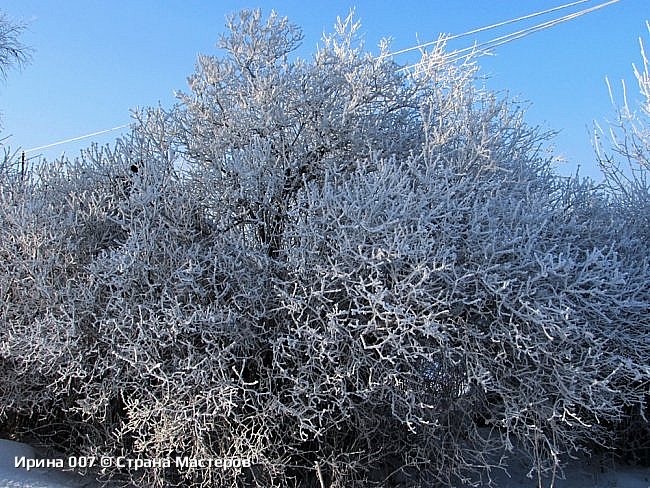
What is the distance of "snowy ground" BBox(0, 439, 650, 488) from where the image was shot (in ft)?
14.8

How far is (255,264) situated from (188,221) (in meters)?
0.67

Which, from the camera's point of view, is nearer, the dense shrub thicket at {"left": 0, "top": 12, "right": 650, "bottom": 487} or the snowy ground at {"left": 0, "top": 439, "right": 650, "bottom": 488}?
the dense shrub thicket at {"left": 0, "top": 12, "right": 650, "bottom": 487}

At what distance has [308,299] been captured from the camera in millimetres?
4051

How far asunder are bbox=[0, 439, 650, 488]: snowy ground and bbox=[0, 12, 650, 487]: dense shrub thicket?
0.89ft

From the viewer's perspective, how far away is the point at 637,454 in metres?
6.04

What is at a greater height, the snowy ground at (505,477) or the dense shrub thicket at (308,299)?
the dense shrub thicket at (308,299)

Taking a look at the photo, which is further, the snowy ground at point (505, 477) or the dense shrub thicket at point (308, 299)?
the snowy ground at point (505, 477)

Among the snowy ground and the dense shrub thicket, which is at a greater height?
the dense shrub thicket

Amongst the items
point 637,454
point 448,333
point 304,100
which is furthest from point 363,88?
point 637,454

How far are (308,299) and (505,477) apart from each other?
286cm

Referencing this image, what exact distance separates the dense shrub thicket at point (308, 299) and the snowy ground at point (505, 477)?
0.89ft

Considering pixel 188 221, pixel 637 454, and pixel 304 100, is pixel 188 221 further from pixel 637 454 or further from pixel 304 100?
pixel 637 454

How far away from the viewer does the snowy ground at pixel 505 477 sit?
4504 millimetres

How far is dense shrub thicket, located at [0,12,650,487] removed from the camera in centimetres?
404
